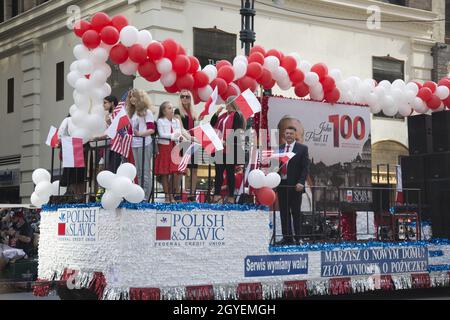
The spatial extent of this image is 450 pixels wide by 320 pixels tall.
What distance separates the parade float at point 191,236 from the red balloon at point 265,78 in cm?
2

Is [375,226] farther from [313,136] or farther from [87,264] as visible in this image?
[87,264]

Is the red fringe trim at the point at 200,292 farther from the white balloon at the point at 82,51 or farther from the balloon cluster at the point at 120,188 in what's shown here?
the white balloon at the point at 82,51

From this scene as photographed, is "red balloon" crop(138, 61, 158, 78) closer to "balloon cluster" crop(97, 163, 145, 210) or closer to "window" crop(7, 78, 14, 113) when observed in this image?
"balloon cluster" crop(97, 163, 145, 210)

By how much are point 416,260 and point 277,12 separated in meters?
10.7

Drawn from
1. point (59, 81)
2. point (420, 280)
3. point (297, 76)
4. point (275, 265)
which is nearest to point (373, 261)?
point (420, 280)

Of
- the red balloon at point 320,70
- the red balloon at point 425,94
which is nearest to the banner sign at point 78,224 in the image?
the red balloon at point 320,70

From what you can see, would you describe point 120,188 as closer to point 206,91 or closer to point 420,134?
point 206,91

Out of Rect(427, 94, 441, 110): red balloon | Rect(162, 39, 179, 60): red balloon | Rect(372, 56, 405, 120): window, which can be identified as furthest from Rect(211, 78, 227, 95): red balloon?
Rect(372, 56, 405, 120): window

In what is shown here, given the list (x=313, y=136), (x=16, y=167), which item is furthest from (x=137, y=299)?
(x=16, y=167)

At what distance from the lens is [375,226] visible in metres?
12.4

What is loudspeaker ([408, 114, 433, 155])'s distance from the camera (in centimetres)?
1320

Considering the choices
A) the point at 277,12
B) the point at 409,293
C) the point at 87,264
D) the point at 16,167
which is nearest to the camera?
the point at 87,264

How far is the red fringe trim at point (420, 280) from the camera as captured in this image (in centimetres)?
1170

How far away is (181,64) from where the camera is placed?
10.1 metres
